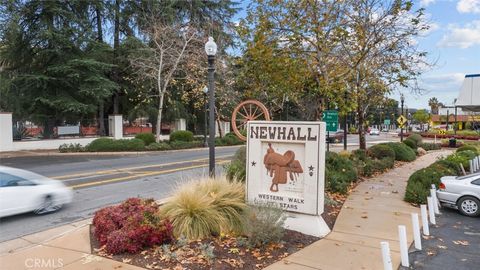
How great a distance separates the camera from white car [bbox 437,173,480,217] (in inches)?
396

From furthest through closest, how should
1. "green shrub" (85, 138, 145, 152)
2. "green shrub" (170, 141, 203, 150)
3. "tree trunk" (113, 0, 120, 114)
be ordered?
"tree trunk" (113, 0, 120, 114), "green shrub" (170, 141, 203, 150), "green shrub" (85, 138, 145, 152)

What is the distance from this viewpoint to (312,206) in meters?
7.39

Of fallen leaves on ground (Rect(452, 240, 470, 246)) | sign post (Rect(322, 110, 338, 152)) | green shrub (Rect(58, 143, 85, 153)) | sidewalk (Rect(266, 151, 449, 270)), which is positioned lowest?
fallen leaves on ground (Rect(452, 240, 470, 246))

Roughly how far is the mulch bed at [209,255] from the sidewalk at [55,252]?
20 centimetres

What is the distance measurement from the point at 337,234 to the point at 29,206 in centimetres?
667

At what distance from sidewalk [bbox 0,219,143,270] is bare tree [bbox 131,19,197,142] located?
21386 millimetres

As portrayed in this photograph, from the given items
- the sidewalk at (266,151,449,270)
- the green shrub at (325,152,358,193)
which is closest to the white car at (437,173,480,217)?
the sidewalk at (266,151,449,270)

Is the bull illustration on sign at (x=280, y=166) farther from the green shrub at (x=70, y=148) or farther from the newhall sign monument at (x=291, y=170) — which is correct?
the green shrub at (x=70, y=148)

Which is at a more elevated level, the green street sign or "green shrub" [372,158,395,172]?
the green street sign

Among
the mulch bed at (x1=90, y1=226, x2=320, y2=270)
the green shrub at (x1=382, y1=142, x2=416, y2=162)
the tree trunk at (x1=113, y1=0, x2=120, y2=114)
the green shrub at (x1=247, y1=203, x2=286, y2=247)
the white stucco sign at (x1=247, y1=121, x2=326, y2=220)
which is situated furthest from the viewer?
the tree trunk at (x1=113, y1=0, x2=120, y2=114)

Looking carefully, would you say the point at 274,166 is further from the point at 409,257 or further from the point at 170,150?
the point at 170,150

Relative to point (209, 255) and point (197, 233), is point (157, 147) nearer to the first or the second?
point (197, 233)

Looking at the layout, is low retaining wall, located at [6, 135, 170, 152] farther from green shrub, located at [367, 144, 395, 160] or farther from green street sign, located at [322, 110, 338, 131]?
green shrub, located at [367, 144, 395, 160]

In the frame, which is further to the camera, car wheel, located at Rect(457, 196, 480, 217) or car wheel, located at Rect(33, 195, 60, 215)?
car wheel, located at Rect(457, 196, 480, 217)
